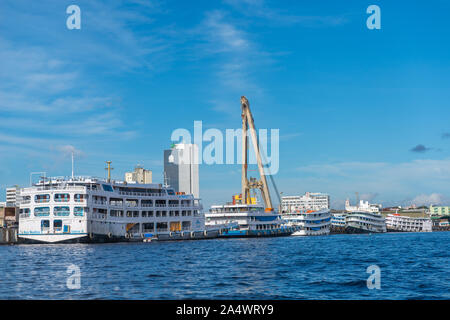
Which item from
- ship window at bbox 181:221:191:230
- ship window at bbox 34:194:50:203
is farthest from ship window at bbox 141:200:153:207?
ship window at bbox 34:194:50:203

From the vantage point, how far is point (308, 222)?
162750 millimetres

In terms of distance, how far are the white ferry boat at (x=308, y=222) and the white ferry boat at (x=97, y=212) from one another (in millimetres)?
64390

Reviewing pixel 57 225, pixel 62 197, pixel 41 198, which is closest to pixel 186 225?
pixel 62 197

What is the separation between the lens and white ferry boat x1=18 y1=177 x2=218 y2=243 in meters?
79.1

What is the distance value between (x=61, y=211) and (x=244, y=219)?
58710mm

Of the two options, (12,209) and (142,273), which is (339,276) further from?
(12,209)

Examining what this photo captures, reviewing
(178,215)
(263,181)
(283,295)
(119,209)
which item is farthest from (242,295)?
(263,181)

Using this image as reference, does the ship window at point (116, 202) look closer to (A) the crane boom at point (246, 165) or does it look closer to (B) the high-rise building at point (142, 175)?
(B) the high-rise building at point (142, 175)

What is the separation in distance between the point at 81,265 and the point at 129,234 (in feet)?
170

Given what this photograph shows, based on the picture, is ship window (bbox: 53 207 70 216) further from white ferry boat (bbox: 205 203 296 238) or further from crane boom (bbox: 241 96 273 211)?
crane boom (bbox: 241 96 273 211)

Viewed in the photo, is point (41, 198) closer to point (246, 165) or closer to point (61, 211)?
point (61, 211)

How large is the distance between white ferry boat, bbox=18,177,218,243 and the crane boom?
4304 cm

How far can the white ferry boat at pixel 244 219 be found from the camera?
125 meters

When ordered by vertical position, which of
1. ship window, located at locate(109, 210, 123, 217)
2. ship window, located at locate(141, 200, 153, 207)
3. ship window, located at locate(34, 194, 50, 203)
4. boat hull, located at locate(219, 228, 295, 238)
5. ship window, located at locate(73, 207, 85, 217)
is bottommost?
boat hull, located at locate(219, 228, 295, 238)
